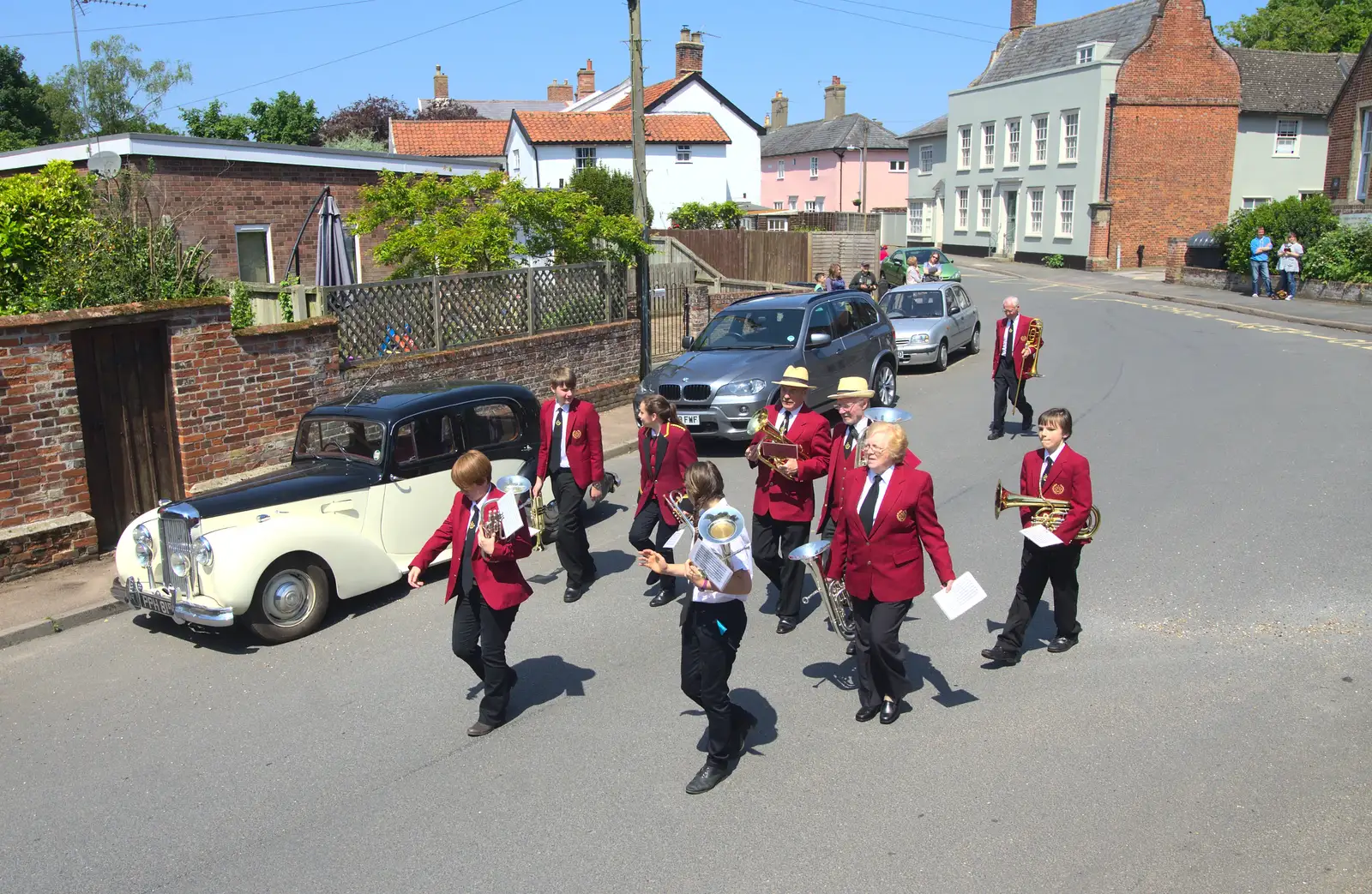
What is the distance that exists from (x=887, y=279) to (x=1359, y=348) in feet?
43.7

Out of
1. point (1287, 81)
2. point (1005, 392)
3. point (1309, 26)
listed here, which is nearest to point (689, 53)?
point (1287, 81)

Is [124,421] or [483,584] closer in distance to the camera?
[483,584]

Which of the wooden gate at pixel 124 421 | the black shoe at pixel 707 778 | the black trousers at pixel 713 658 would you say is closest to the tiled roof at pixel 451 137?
the wooden gate at pixel 124 421

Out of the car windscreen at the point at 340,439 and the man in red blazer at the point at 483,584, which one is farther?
the car windscreen at the point at 340,439

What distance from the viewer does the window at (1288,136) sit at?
41.1 m

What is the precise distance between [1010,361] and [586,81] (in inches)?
2163

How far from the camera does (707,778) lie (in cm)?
534

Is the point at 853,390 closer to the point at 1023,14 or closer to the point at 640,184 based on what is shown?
the point at 640,184

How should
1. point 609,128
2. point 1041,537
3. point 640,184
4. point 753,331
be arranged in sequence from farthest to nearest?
point 609,128 → point 640,184 → point 753,331 → point 1041,537

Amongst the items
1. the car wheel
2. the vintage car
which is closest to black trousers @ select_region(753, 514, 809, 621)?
the vintage car

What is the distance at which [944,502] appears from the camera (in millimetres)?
10484

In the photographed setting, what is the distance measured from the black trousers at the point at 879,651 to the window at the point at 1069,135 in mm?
37424

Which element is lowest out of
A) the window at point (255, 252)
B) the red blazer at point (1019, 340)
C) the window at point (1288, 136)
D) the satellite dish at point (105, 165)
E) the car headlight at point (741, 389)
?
the car headlight at point (741, 389)

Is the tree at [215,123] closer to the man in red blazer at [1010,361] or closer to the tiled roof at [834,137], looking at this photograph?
the tiled roof at [834,137]
